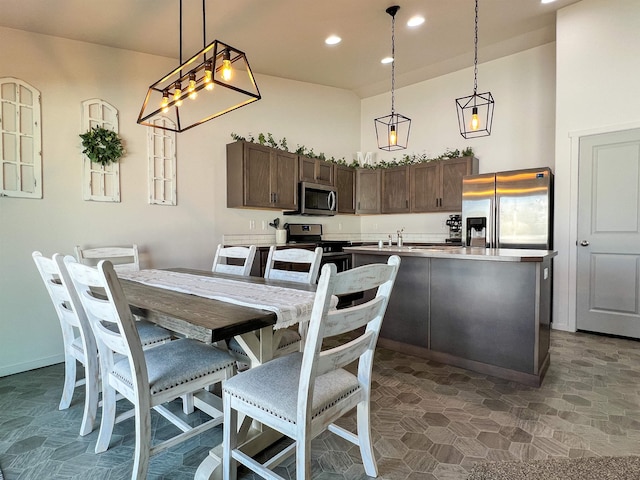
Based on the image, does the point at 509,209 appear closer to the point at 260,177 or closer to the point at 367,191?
the point at 367,191

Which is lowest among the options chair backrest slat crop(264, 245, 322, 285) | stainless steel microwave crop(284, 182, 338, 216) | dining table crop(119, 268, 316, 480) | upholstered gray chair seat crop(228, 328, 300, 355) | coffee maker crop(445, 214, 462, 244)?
upholstered gray chair seat crop(228, 328, 300, 355)

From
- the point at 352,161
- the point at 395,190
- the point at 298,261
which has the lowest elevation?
the point at 298,261

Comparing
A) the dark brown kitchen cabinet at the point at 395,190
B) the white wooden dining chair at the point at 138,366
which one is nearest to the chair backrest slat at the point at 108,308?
the white wooden dining chair at the point at 138,366

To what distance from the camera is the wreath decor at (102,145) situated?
3195 millimetres

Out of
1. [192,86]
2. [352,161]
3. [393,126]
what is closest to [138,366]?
[192,86]

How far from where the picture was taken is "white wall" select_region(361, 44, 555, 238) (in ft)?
14.8

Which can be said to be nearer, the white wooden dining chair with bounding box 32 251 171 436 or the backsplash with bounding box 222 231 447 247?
the white wooden dining chair with bounding box 32 251 171 436

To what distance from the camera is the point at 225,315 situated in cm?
143

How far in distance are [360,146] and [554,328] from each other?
409 centimetres

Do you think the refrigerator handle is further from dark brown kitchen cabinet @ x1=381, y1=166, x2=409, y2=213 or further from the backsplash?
dark brown kitchen cabinet @ x1=381, y1=166, x2=409, y2=213

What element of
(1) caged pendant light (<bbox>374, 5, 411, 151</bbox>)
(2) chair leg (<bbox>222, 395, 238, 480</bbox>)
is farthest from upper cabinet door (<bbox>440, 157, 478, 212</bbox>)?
(2) chair leg (<bbox>222, 395, 238, 480</bbox>)

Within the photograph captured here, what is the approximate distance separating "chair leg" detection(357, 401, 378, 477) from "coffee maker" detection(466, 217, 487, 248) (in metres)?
3.46

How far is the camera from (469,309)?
9.07 feet

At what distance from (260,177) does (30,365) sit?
2.94 metres
